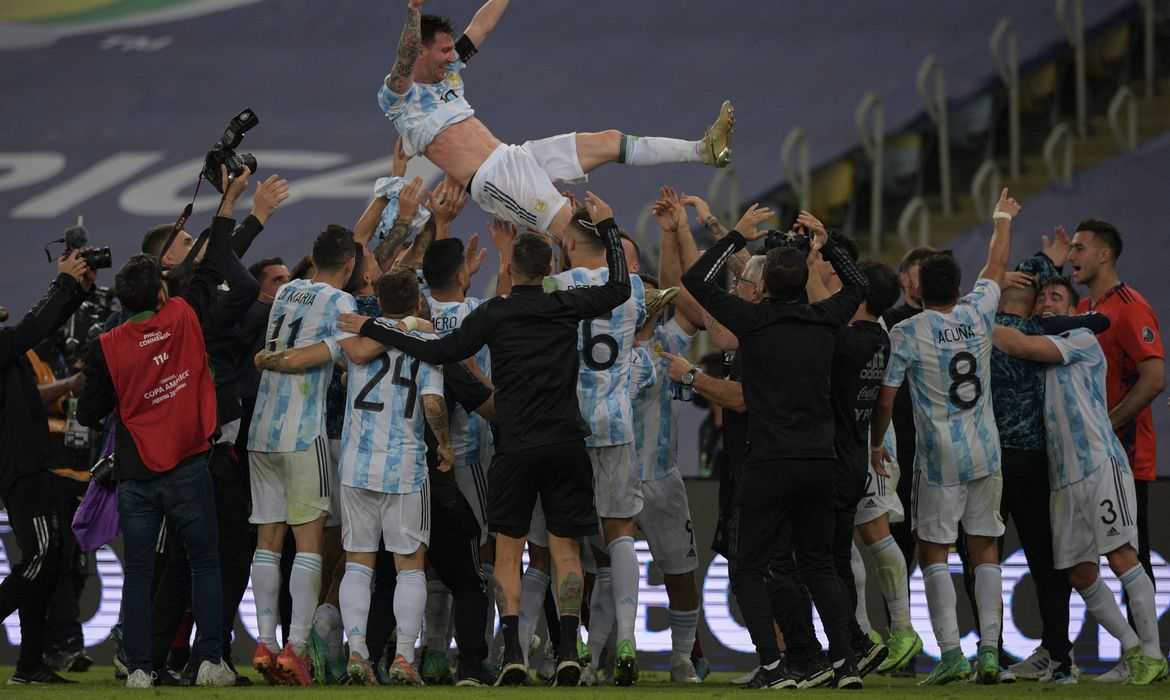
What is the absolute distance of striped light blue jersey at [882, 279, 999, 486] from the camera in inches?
275

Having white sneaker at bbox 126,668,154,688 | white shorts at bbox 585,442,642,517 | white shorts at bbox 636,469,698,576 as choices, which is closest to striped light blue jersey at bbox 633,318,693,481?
white shorts at bbox 636,469,698,576

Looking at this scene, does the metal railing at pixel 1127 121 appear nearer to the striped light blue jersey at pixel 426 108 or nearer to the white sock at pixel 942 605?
the white sock at pixel 942 605

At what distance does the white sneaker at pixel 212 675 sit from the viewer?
6.58 meters

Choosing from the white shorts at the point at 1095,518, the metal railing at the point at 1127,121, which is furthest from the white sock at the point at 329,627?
the metal railing at the point at 1127,121

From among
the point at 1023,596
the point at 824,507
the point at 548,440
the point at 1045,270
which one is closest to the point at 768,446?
the point at 824,507

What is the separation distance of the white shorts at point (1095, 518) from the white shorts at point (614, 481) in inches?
83.8

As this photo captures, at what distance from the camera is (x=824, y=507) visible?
20.3 ft

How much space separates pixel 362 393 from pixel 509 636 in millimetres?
1266

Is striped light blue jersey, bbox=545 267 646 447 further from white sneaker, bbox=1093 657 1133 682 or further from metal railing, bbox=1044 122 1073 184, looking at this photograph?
metal railing, bbox=1044 122 1073 184

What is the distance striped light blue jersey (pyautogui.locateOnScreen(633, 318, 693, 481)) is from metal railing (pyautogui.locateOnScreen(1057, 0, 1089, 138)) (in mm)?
8369

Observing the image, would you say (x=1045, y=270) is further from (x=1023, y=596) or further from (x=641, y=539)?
(x=641, y=539)

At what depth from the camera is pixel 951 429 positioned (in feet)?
23.1

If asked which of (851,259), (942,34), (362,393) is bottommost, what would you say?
(362,393)

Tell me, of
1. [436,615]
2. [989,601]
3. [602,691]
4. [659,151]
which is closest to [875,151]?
[659,151]
